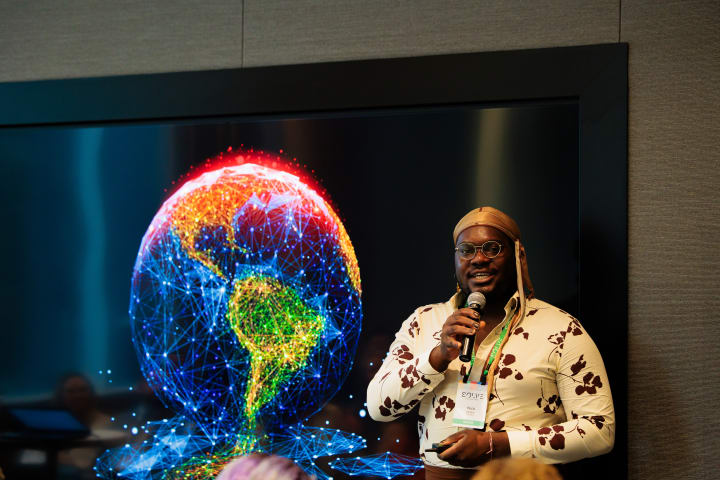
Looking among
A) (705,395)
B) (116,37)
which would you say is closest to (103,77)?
(116,37)

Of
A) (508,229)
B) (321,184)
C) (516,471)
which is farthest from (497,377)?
(321,184)

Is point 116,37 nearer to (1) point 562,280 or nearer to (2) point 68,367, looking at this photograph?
(2) point 68,367

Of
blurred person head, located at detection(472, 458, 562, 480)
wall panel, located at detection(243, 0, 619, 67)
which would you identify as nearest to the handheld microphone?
blurred person head, located at detection(472, 458, 562, 480)

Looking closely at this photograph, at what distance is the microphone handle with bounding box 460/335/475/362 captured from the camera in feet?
8.31

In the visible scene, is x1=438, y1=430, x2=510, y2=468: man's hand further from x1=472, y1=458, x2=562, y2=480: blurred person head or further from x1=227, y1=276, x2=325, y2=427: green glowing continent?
x1=227, y1=276, x2=325, y2=427: green glowing continent

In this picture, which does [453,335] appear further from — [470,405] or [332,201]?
[332,201]

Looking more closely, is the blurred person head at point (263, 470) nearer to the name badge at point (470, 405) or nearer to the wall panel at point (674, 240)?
the name badge at point (470, 405)

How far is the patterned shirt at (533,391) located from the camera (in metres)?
2.60

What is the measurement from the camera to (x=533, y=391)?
105 inches

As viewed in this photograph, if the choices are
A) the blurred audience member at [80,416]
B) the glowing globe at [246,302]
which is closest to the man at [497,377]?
the glowing globe at [246,302]

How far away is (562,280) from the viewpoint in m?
3.32

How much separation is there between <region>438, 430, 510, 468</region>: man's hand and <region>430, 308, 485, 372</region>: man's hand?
0.76ft

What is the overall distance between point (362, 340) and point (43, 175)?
1.84 meters

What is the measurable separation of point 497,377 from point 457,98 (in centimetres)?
137
